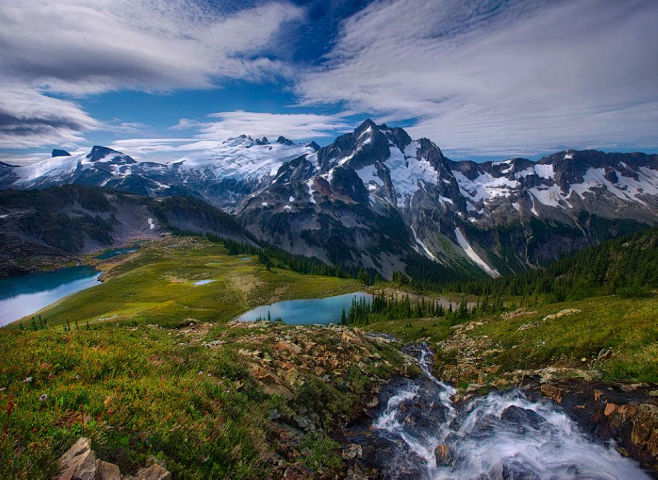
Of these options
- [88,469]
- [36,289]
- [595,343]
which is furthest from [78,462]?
[36,289]

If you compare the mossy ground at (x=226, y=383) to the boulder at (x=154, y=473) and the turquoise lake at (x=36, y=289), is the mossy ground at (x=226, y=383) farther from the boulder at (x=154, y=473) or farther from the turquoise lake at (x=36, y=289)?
the turquoise lake at (x=36, y=289)

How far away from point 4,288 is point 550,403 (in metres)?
234

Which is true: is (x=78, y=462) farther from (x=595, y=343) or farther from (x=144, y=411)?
(x=595, y=343)

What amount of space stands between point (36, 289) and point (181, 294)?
374ft

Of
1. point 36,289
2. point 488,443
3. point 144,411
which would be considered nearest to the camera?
point 144,411

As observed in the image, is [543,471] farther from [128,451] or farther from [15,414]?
[15,414]

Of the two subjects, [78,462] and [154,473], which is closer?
[78,462]

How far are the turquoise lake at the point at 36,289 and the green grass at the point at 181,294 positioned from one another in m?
18.3

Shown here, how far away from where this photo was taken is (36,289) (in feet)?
509

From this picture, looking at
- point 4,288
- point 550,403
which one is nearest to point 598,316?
point 550,403

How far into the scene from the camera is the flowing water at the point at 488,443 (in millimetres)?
16109

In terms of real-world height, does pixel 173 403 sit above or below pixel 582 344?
above

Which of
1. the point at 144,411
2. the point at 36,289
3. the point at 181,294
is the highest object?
the point at 144,411

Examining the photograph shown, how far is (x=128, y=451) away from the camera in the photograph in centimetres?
831
